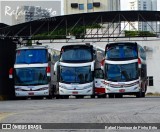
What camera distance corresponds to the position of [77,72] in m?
37.5

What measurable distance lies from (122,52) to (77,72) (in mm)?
3436

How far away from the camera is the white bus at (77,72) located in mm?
37469

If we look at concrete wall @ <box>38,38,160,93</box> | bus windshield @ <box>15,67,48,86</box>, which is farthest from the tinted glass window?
concrete wall @ <box>38,38,160,93</box>

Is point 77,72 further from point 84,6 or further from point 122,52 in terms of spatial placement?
point 84,6

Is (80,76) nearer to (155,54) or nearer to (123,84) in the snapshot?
(123,84)

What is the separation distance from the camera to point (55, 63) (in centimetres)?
3894

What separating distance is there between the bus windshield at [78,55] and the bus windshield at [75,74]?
564 millimetres

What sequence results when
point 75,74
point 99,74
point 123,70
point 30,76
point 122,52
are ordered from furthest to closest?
point 99,74 < point 30,76 < point 75,74 < point 122,52 < point 123,70

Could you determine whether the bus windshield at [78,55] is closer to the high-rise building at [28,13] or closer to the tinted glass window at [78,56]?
the tinted glass window at [78,56]

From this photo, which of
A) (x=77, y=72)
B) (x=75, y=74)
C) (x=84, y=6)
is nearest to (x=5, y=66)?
(x=75, y=74)

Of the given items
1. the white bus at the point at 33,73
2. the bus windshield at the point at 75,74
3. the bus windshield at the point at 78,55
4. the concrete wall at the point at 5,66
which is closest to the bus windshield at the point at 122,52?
the bus windshield at the point at 78,55

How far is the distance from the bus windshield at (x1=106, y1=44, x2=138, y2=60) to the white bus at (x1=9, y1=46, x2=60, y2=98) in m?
4.35

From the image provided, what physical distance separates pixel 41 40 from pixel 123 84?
899 inches

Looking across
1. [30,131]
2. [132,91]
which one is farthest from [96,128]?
[132,91]
